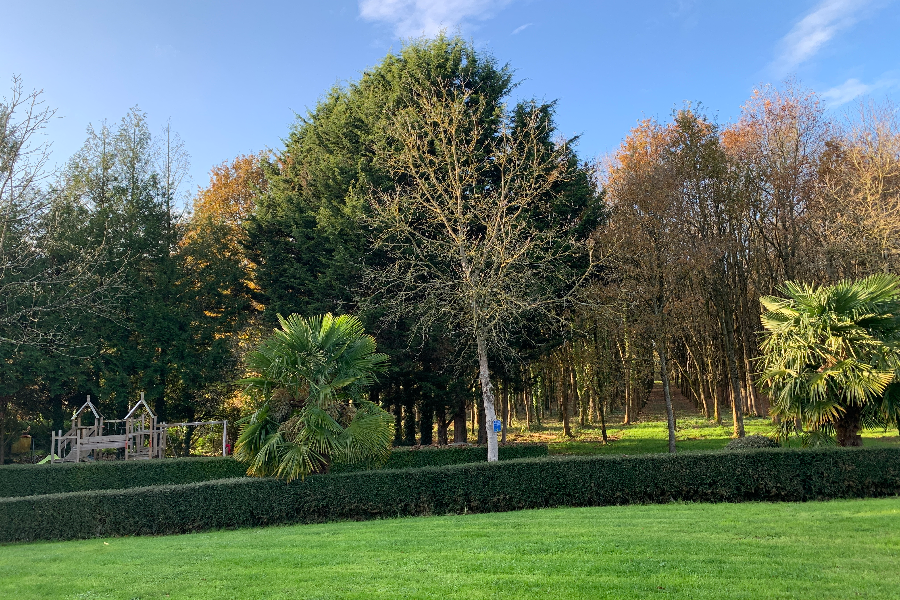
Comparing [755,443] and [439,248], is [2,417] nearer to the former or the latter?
[439,248]

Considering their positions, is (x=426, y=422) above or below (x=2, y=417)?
below

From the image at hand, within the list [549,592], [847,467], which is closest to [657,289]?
[847,467]

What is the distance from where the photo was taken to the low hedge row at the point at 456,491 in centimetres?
1005

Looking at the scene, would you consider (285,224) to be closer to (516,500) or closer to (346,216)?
(346,216)

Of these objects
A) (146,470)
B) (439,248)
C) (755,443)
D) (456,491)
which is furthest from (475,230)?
(146,470)

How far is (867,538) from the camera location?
20.2 ft

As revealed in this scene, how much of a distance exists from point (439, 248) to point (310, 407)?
5785mm

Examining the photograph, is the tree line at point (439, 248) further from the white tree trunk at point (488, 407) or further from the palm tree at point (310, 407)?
the palm tree at point (310, 407)

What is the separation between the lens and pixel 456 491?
10.6 metres

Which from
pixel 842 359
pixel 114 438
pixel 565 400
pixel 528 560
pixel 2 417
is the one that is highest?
pixel 842 359

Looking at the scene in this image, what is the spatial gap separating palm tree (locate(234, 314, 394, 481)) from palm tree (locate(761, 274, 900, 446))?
26.9ft

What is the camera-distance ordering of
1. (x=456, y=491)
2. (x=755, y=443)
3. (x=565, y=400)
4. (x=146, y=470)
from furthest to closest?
(x=565, y=400) < (x=146, y=470) < (x=755, y=443) < (x=456, y=491)

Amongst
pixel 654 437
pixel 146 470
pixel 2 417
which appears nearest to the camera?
pixel 146 470

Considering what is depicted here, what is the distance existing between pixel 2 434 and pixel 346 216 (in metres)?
15.3
